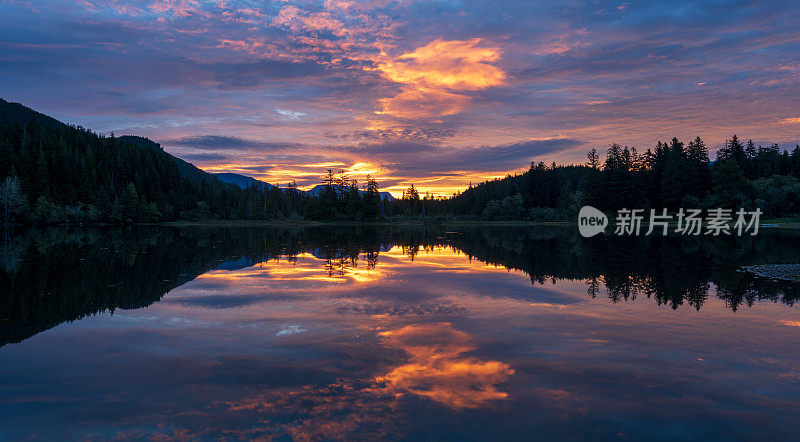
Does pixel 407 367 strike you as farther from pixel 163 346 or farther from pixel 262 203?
pixel 262 203

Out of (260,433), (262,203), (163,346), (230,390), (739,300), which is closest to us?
(260,433)

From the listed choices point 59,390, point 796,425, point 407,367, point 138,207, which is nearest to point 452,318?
point 407,367

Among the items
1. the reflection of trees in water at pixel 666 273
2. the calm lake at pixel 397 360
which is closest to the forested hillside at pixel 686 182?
the reflection of trees in water at pixel 666 273

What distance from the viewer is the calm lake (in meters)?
6.38

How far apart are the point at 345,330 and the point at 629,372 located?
256 inches

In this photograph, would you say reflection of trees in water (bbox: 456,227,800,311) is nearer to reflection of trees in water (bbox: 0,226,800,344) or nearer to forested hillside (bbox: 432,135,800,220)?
reflection of trees in water (bbox: 0,226,800,344)

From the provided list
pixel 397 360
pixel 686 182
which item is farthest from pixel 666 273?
pixel 686 182

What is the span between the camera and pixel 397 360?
9.03m

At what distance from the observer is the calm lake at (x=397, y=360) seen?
251 inches

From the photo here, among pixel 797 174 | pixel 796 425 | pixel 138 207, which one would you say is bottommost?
pixel 796 425

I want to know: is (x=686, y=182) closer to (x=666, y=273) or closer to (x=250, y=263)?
(x=666, y=273)

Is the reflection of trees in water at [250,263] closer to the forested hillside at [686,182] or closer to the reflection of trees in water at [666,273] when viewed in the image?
the reflection of trees in water at [666,273]

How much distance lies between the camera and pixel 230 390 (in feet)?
24.6

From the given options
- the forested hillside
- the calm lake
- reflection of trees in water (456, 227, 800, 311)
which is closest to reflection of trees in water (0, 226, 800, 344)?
Answer: reflection of trees in water (456, 227, 800, 311)
